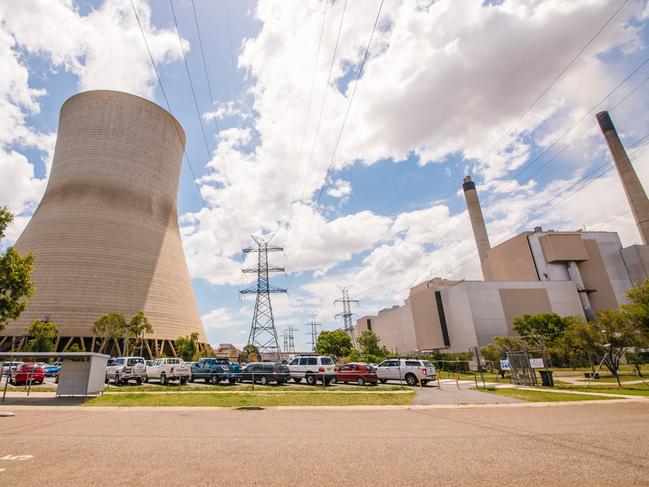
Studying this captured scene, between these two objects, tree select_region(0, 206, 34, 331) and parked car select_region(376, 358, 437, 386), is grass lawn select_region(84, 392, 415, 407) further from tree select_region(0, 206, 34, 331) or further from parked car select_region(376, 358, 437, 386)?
tree select_region(0, 206, 34, 331)

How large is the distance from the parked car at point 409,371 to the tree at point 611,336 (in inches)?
423

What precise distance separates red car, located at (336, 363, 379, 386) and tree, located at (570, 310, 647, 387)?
1456 cm

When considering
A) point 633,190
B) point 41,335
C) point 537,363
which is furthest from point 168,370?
point 633,190

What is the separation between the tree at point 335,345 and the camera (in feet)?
199

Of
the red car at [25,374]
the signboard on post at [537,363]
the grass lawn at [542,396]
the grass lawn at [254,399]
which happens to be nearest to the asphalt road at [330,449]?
the grass lawn at [254,399]

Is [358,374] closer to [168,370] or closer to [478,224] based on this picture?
[168,370]

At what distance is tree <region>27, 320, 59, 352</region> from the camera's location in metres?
37.6

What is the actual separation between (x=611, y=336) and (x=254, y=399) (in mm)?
23644

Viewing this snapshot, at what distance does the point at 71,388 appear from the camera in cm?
1709

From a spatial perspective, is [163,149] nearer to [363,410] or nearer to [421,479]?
[363,410]

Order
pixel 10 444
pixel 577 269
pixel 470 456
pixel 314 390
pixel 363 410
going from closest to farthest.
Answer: pixel 470 456, pixel 10 444, pixel 363 410, pixel 314 390, pixel 577 269

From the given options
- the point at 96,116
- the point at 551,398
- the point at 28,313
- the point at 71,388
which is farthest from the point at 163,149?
the point at 551,398

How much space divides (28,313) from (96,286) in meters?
7.89

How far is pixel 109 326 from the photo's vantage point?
133 feet
